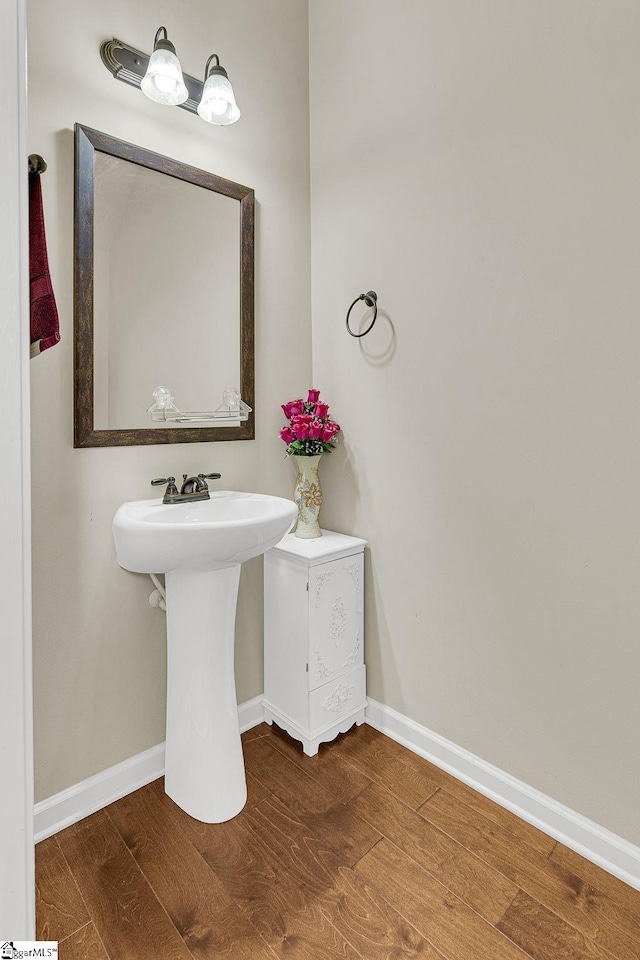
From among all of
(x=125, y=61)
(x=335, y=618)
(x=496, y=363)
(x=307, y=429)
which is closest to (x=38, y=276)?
(x=125, y=61)

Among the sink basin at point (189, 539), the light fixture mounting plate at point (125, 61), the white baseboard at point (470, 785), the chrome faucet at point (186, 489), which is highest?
the light fixture mounting plate at point (125, 61)

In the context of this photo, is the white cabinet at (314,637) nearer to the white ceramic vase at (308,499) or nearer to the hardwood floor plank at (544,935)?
the white ceramic vase at (308,499)

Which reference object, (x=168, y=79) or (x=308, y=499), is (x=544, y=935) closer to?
(x=308, y=499)

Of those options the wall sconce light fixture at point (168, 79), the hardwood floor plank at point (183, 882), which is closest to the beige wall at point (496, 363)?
the wall sconce light fixture at point (168, 79)

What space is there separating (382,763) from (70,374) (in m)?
1.59

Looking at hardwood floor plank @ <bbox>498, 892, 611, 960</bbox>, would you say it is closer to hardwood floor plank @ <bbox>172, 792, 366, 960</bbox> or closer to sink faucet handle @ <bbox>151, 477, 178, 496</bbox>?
hardwood floor plank @ <bbox>172, 792, 366, 960</bbox>

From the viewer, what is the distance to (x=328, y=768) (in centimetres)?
174

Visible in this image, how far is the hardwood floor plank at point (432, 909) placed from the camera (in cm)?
116

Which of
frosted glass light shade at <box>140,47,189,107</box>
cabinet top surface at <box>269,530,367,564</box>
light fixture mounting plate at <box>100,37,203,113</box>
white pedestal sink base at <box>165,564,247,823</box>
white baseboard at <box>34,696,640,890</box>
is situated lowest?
white baseboard at <box>34,696,640,890</box>

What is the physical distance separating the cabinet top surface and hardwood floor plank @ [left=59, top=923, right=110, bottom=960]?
106 centimetres

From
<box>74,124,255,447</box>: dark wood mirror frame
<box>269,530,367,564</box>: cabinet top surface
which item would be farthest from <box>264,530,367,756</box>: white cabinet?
<box>74,124,255,447</box>: dark wood mirror frame

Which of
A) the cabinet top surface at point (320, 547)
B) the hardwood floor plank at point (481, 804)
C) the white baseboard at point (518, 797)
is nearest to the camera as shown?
the white baseboard at point (518, 797)

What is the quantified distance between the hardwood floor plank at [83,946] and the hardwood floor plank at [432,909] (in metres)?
0.62

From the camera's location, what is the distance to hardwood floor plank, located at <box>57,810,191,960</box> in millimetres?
1151
